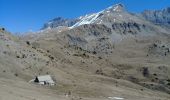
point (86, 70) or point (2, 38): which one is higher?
point (2, 38)

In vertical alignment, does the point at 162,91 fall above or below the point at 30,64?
below

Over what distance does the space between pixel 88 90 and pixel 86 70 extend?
60.4 metres

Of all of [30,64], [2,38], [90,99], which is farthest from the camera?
[2,38]

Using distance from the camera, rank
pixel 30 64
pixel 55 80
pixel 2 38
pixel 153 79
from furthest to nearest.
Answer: pixel 153 79, pixel 2 38, pixel 30 64, pixel 55 80

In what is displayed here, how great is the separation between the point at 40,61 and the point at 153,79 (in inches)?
2801

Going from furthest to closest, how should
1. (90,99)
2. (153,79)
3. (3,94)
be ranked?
(153,79) < (90,99) < (3,94)

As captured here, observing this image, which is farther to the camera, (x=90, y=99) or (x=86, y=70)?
(x=86, y=70)

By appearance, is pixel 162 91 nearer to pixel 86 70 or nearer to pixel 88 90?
pixel 86 70

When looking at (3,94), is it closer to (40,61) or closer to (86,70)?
(40,61)

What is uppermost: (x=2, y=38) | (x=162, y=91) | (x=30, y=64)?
(x=2, y=38)

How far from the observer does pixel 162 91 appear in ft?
553

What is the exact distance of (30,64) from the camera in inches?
5305

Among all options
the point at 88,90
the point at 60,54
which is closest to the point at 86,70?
the point at 60,54

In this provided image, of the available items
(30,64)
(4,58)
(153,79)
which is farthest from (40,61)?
(153,79)
